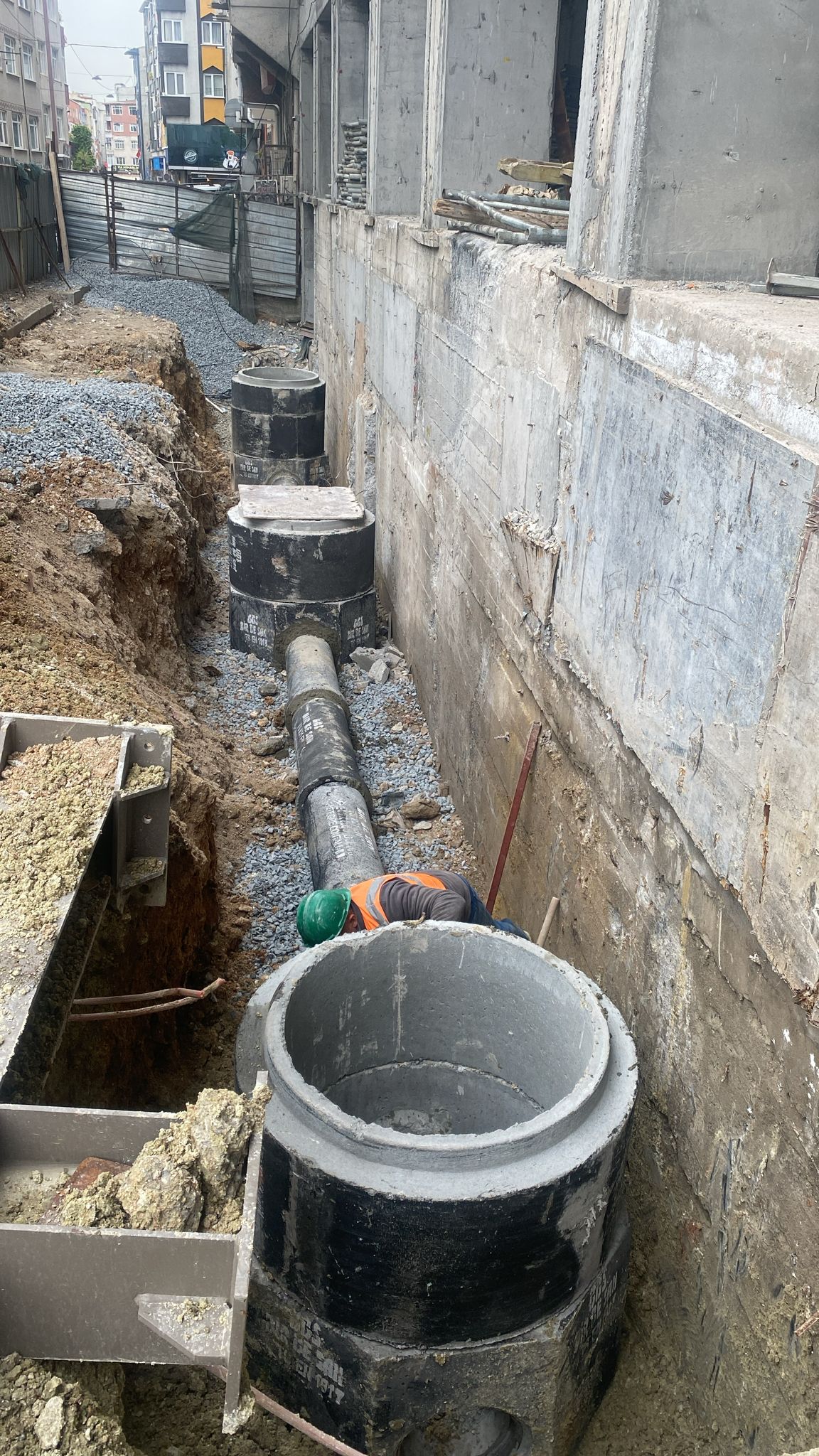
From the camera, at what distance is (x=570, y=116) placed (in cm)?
1045

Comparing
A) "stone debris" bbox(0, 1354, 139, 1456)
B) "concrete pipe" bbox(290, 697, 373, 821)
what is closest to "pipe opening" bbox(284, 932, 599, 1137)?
"stone debris" bbox(0, 1354, 139, 1456)

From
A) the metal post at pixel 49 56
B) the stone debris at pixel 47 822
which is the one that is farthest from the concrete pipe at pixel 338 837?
the metal post at pixel 49 56

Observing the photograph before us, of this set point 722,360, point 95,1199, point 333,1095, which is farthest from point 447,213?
point 95,1199

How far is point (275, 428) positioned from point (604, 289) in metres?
11.0

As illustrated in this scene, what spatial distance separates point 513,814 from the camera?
5.50 m

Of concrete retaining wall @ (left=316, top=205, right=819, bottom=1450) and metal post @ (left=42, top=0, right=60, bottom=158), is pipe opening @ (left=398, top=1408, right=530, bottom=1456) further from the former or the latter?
metal post @ (left=42, top=0, right=60, bottom=158)

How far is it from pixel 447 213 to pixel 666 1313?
7.14 metres

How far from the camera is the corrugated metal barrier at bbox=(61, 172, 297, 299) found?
24812 mm

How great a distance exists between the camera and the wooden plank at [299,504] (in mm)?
10125

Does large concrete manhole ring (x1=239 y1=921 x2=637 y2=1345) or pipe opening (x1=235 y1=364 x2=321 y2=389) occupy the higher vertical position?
pipe opening (x1=235 y1=364 x2=321 y2=389)

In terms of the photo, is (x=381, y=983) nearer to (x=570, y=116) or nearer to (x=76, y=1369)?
(x=76, y=1369)

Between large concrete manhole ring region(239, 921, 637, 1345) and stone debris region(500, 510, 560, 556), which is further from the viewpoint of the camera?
stone debris region(500, 510, 560, 556)

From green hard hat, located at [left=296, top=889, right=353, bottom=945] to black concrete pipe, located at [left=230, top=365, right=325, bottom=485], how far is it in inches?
436

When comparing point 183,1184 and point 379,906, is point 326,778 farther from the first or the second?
point 183,1184
